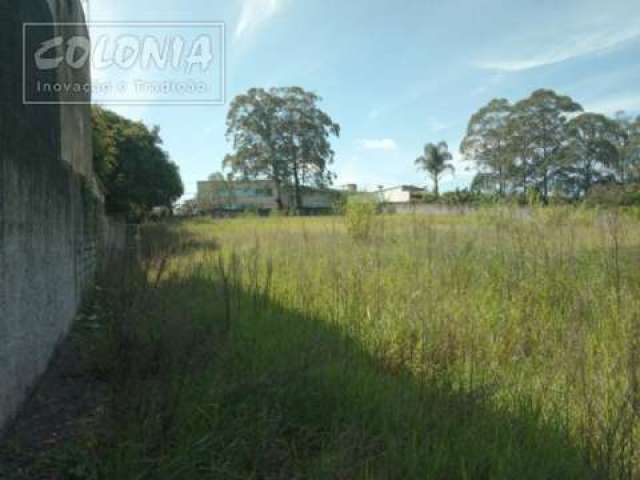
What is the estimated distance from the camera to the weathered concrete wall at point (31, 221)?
1.61 m

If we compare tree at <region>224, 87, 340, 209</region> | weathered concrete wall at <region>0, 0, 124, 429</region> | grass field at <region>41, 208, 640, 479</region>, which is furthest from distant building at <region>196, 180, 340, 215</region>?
weathered concrete wall at <region>0, 0, 124, 429</region>

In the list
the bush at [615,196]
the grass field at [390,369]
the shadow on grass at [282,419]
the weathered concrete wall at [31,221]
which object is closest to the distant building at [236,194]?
the bush at [615,196]

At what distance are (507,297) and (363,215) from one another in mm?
4824

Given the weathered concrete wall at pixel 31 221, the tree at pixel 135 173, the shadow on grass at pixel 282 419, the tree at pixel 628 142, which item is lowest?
the shadow on grass at pixel 282 419

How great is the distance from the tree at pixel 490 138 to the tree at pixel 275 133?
17334mm

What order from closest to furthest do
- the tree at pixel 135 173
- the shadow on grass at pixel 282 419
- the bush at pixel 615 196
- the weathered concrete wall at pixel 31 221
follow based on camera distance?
the shadow on grass at pixel 282 419, the weathered concrete wall at pixel 31 221, the bush at pixel 615 196, the tree at pixel 135 173

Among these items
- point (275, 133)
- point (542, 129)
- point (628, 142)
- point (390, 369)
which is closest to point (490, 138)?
point (542, 129)

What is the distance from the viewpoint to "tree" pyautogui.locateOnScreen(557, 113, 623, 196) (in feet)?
112

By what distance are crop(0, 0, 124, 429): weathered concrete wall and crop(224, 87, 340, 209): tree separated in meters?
35.4

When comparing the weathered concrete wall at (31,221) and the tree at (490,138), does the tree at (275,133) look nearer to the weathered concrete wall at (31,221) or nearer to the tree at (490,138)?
the tree at (490,138)

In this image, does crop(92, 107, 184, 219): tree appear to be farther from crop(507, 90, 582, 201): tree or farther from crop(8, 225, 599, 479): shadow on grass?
crop(507, 90, 582, 201): tree

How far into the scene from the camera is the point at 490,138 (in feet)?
132

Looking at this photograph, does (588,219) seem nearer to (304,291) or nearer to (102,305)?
(304,291)

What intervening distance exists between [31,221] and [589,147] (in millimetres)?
43737
